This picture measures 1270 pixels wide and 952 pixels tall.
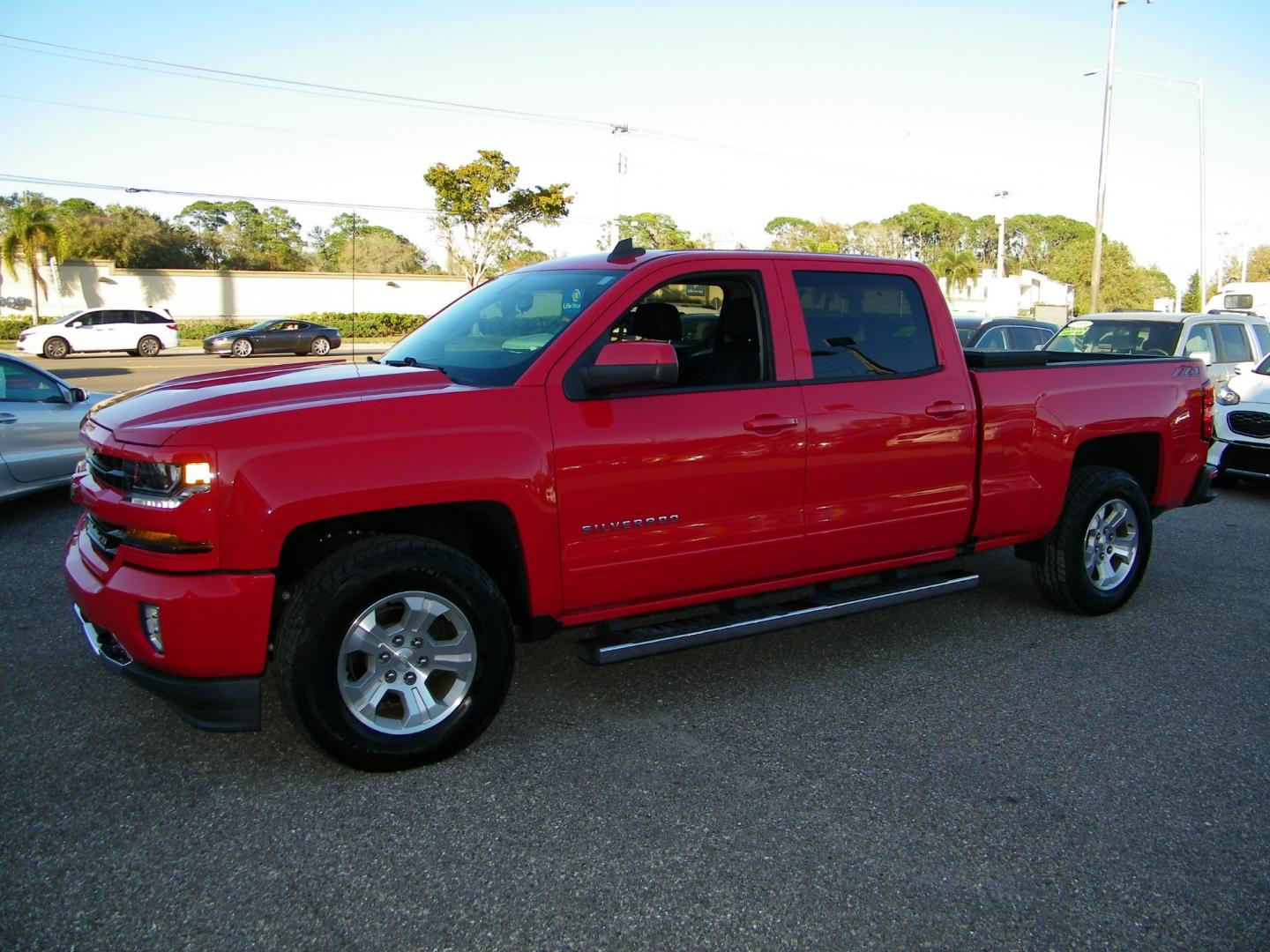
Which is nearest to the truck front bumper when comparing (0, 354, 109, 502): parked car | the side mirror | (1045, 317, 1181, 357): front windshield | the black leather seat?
the side mirror

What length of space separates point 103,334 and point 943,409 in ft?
104

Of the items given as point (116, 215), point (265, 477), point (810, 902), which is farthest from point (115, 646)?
point (116, 215)

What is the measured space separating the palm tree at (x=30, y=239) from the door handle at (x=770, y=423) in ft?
135

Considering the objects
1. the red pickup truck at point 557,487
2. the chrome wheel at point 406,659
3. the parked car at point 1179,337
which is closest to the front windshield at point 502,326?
the red pickup truck at point 557,487

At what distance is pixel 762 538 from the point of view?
165 inches

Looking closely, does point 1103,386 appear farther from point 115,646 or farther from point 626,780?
point 115,646

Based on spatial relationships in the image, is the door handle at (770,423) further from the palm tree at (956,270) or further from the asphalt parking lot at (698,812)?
the palm tree at (956,270)

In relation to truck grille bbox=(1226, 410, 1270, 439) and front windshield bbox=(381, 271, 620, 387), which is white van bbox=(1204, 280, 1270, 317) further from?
front windshield bbox=(381, 271, 620, 387)

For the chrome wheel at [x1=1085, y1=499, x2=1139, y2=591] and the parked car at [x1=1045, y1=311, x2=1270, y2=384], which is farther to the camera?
the parked car at [x1=1045, y1=311, x2=1270, y2=384]

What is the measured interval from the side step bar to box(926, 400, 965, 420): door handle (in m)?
0.85

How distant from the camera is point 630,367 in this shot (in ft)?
12.0

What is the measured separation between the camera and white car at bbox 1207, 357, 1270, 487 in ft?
30.0

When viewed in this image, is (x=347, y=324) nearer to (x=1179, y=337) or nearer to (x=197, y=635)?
(x=1179, y=337)

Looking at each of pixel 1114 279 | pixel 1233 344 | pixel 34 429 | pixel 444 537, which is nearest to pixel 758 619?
pixel 444 537
